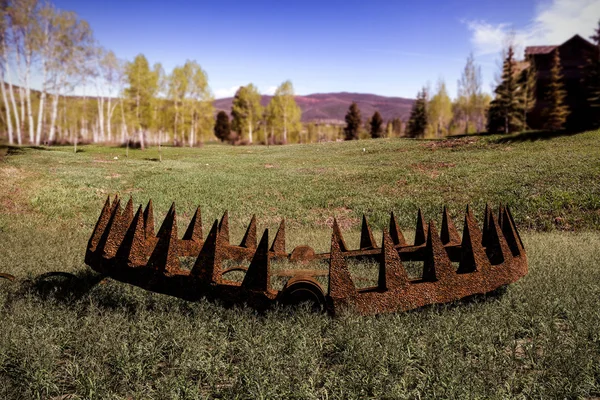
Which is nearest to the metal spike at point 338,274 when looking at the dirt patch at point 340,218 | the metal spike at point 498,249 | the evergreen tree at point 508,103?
the metal spike at point 498,249

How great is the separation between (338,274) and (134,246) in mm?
2629

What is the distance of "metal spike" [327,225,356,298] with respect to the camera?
407 cm

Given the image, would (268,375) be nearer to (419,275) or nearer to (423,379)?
(423,379)

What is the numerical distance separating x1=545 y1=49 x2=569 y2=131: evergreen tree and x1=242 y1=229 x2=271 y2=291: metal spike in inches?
1858

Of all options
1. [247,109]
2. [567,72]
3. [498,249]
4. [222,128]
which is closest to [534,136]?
[567,72]

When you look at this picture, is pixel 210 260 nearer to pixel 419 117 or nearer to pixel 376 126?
pixel 419 117

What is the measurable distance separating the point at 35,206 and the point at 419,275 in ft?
50.6

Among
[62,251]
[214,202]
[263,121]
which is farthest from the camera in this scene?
[263,121]

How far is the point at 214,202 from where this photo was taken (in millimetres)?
17484

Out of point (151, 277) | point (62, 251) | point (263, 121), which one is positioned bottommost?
point (62, 251)

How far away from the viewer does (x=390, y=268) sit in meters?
4.26

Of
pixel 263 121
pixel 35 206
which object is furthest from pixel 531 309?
pixel 263 121

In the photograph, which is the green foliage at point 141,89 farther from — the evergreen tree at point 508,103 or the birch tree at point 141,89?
the evergreen tree at point 508,103

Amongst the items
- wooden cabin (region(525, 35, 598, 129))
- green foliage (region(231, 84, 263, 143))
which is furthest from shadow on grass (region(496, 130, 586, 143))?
green foliage (region(231, 84, 263, 143))
